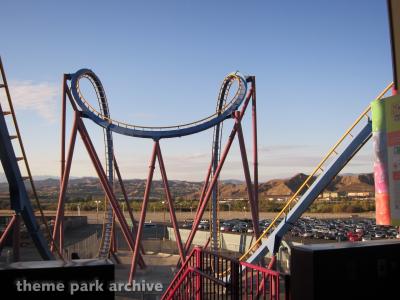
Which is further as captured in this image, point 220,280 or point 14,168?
point 14,168

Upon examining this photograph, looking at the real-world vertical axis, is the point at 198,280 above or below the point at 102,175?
below

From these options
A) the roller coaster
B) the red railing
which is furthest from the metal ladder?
the red railing

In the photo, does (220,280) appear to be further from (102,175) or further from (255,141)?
(102,175)

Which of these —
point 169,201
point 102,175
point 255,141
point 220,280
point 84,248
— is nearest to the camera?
point 220,280

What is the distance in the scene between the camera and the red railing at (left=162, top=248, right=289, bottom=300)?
496cm

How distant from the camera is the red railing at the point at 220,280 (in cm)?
496

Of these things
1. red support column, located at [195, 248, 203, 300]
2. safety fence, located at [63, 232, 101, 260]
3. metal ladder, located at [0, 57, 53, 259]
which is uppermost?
metal ladder, located at [0, 57, 53, 259]

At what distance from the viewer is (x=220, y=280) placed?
17.0ft

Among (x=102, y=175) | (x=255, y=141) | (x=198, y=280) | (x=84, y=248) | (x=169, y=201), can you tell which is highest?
(x=255, y=141)

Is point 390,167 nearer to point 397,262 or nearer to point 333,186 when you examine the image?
point 397,262

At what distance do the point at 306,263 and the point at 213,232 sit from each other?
16.5m

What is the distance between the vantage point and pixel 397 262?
4949 millimetres

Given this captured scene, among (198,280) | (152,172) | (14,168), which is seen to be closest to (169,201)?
(152,172)

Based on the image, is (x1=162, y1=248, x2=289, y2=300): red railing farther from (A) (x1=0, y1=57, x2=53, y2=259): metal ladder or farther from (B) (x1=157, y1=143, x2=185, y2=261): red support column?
(B) (x1=157, y1=143, x2=185, y2=261): red support column
